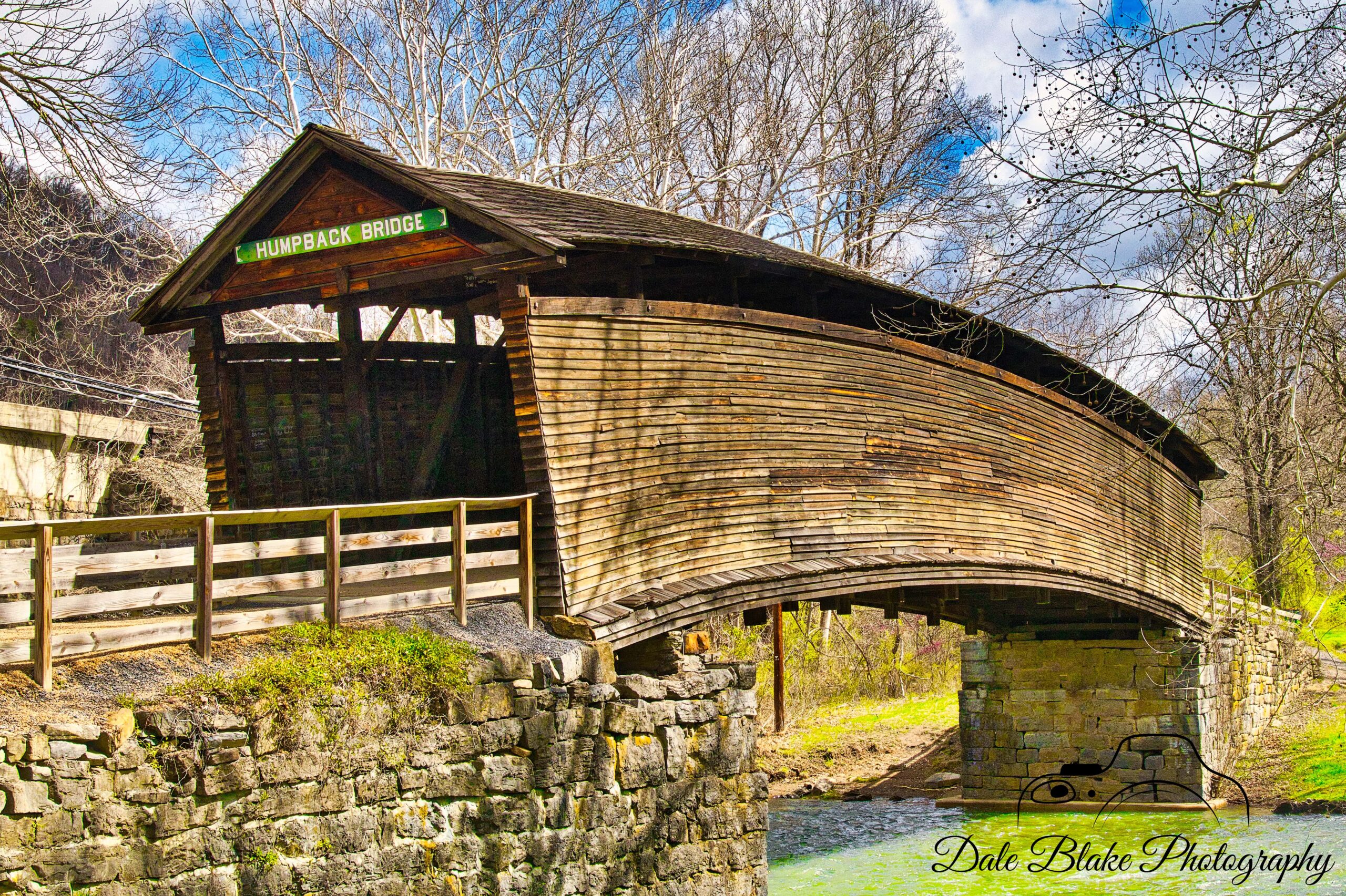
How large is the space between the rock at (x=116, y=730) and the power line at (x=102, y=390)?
10443 mm

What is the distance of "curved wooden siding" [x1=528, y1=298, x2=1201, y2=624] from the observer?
312 inches

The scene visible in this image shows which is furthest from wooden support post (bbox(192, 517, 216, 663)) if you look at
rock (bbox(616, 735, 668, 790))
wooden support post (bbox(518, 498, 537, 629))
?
rock (bbox(616, 735, 668, 790))

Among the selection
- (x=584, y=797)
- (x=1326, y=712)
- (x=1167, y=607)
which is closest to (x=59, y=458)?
(x=584, y=797)

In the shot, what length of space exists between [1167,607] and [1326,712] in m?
6.03

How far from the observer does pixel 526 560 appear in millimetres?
7336

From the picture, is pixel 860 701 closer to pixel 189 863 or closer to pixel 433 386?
pixel 433 386

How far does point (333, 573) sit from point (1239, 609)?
18261 mm

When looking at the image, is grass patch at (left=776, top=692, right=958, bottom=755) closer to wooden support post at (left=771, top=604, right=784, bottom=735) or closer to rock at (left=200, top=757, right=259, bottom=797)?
wooden support post at (left=771, top=604, right=784, bottom=735)

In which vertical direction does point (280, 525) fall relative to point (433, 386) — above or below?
below

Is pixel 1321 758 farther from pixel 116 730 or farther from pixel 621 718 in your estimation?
pixel 116 730

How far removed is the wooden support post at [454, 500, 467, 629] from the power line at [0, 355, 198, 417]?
952 centimetres

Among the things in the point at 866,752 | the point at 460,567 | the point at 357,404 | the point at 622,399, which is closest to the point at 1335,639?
the point at 866,752

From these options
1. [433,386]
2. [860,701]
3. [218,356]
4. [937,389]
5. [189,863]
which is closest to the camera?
[189,863]

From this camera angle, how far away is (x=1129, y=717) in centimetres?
1656
